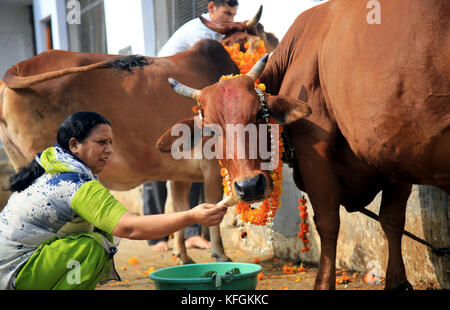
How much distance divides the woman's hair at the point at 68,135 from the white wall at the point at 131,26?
19.0 ft

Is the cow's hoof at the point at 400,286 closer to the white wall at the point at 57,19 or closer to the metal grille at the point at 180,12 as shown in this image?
the metal grille at the point at 180,12

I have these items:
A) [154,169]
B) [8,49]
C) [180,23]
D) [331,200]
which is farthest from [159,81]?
[8,49]

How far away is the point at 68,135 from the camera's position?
2.60 metres

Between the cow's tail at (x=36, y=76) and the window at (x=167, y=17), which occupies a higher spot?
the window at (x=167, y=17)

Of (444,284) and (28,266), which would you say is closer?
(28,266)

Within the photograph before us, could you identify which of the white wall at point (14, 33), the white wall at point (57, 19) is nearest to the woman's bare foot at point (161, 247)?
the white wall at point (57, 19)

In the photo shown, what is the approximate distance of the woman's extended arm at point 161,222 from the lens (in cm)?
231

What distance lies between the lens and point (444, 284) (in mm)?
3572

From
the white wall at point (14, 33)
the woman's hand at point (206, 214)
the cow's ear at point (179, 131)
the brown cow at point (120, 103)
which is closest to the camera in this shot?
the woman's hand at point (206, 214)

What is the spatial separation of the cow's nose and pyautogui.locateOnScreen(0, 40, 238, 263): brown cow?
1.86 meters

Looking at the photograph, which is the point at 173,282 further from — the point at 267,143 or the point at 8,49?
the point at 8,49

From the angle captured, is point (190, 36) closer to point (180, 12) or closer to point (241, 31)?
point (241, 31)

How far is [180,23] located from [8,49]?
8713mm

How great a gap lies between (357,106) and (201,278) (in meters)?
1.28
